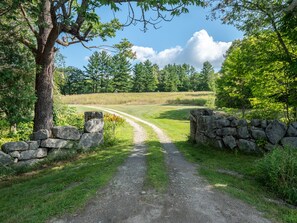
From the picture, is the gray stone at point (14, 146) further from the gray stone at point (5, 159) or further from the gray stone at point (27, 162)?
the gray stone at point (27, 162)

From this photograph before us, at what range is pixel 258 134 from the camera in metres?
8.06

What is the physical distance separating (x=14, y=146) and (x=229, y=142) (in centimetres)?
767

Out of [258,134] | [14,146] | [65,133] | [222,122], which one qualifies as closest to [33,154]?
[14,146]

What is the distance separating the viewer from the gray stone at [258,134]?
799cm

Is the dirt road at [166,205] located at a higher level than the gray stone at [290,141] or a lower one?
lower

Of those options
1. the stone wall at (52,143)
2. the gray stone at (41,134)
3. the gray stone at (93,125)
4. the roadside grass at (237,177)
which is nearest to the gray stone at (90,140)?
the stone wall at (52,143)

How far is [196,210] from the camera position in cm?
385

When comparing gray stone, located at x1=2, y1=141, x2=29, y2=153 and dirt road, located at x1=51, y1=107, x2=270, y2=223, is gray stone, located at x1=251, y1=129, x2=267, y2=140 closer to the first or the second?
dirt road, located at x1=51, y1=107, x2=270, y2=223

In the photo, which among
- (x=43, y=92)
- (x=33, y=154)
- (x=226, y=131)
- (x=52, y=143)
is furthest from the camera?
(x=226, y=131)

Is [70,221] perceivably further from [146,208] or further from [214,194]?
[214,194]

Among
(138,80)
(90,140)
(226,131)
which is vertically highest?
(138,80)

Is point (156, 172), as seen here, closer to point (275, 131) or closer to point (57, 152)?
point (57, 152)

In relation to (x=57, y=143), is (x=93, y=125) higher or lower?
higher

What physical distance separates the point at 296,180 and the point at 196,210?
2663mm
